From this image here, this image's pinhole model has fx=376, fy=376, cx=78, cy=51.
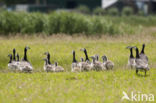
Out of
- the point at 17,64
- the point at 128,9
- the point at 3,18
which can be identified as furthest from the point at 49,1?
the point at 17,64

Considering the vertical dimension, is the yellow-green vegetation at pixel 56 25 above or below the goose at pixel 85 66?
above

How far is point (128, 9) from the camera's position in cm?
7038

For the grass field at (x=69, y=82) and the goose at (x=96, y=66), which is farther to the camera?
the goose at (x=96, y=66)

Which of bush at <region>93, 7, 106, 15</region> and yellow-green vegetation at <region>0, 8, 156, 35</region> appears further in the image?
bush at <region>93, 7, 106, 15</region>

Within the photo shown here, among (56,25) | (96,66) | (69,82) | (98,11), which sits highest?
(98,11)

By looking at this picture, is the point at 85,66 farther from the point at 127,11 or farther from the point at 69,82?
the point at 127,11

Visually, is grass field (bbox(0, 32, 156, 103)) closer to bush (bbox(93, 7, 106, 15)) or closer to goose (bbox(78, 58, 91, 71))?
goose (bbox(78, 58, 91, 71))

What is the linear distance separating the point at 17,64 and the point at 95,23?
53.2 feet

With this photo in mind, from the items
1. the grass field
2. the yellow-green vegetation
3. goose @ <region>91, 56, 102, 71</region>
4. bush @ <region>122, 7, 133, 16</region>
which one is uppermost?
bush @ <region>122, 7, 133, 16</region>

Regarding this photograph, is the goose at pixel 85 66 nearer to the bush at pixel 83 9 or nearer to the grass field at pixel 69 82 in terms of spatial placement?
the grass field at pixel 69 82

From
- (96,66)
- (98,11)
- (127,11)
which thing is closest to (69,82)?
(96,66)

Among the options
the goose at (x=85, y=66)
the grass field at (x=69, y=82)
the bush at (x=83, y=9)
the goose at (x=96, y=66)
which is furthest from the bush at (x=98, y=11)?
the goose at (x=85, y=66)

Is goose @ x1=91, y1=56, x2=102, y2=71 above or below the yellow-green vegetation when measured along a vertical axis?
below

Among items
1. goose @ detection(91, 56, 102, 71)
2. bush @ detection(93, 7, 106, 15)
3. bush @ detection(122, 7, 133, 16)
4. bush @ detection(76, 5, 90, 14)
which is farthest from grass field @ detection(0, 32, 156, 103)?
bush @ detection(122, 7, 133, 16)
